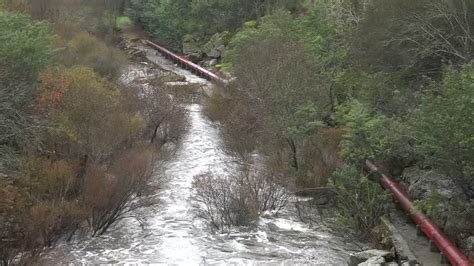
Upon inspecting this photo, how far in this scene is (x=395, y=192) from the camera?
17.1 m

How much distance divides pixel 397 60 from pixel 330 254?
874cm

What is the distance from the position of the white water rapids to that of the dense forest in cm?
48

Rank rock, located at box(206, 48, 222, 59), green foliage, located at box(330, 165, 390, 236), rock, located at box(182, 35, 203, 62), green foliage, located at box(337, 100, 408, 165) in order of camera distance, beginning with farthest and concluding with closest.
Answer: rock, located at box(182, 35, 203, 62)
rock, located at box(206, 48, 222, 59)
green foliage, located at box(337, 100, 408, 165)
green foliage, located at box(330, 165, 390, 236)

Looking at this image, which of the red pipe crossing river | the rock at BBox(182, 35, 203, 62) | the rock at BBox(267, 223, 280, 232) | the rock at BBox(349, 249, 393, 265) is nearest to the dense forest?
the red pipe crossing river

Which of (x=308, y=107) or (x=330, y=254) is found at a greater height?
(x=308, y=107)

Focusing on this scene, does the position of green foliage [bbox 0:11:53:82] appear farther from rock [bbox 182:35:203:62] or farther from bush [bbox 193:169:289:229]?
rock [bbox 182:35:203:62]

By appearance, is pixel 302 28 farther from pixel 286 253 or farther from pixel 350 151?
pixel 286 253

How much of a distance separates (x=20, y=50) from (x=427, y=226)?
13312mm

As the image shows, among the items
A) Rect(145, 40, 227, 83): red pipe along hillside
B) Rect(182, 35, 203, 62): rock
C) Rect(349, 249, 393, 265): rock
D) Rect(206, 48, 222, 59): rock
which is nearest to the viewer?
Rect(349, 249, 393, 265): rock

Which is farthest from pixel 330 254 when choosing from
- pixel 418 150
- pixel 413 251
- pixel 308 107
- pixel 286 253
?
pixel 308 107

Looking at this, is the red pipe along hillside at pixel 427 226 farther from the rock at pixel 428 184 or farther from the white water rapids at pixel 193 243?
the white water rapids at pixel 193 243

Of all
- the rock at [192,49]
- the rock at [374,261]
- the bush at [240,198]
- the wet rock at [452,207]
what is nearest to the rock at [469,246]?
the wet rock at [452,207]

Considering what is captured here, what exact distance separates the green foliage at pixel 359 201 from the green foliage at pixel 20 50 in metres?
10.1

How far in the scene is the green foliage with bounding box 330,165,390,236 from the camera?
15.4m
